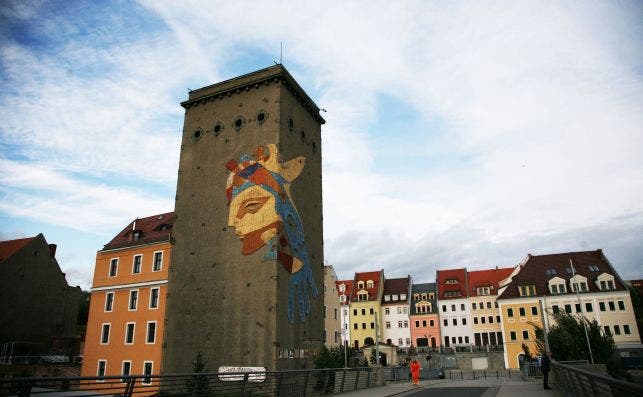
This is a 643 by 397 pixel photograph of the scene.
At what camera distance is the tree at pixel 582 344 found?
91.6 feet

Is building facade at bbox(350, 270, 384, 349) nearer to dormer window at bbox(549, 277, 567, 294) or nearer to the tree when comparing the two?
dormer window at bbox(549, 277, 567, 294)

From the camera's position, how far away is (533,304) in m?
57.6

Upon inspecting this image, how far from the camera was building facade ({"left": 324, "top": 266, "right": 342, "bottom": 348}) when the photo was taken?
176 feet

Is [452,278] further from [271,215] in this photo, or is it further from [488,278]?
[271,215]

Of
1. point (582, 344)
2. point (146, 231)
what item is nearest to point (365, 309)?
point (146, 231)

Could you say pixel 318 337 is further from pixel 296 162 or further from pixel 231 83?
pixel 231 83

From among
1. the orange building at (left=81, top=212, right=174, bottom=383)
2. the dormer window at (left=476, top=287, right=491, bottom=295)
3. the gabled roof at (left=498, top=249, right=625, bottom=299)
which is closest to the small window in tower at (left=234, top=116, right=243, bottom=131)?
the orange building at (left=81, top=212, right=174, bottom=383)

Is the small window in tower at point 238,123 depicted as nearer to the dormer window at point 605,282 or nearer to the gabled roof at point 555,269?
the gabled roof at point 555,269

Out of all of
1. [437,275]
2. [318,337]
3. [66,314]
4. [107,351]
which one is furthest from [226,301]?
[437,275]

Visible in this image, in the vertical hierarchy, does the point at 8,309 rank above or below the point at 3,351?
above

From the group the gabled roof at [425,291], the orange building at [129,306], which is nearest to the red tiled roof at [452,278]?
the gabled roof at [425,291]

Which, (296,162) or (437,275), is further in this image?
(437,275)

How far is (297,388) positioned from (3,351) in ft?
137

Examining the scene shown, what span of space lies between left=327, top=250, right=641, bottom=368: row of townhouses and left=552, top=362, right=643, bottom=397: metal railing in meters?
36.9
